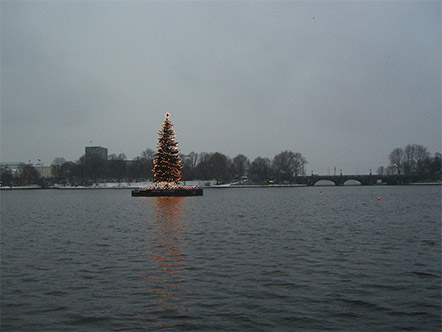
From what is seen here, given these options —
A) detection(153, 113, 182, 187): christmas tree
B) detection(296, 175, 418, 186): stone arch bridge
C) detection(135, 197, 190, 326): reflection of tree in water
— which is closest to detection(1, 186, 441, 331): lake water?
detection(135, 197, 190, 326): reflection of tree in water

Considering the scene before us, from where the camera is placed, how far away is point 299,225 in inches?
1061

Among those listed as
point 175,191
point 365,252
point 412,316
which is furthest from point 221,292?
point 175,191

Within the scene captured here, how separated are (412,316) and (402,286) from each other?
2.59 m

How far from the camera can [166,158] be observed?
70.3 metres

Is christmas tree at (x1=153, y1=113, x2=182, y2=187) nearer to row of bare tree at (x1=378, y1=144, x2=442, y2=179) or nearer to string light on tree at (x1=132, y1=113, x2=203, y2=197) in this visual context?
string light on tree at (x1=132, y1=113, x2=203, y2=197)

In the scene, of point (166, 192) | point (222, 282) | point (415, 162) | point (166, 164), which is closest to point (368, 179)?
point (415, 162)

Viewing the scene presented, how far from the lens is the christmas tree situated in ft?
230

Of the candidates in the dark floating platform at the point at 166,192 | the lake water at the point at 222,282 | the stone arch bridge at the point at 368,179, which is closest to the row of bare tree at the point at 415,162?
the stone arch bridge at the point at 368,179

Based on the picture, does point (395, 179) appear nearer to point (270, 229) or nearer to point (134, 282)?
point (270, 229)

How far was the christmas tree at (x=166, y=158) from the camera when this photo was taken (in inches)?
2761

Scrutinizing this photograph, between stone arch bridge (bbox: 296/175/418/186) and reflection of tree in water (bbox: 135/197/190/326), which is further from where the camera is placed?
stone arch bridge (bbox: 296/175/418/186)

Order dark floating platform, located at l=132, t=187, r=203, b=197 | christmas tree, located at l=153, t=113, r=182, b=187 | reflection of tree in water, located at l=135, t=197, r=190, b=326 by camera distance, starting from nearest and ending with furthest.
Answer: reflection of tree in water, located at l=135, t=197, r=190, b=326 < christmas tree, located at l=153, t=113, r=182, b=187 < dark floating platform, located at l=132, t=187, r=203, b=197

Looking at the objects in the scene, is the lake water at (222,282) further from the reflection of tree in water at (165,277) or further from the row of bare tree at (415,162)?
the row of bare tree at (415,162)

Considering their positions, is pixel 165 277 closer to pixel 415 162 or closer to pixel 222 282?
pixel 222 282
